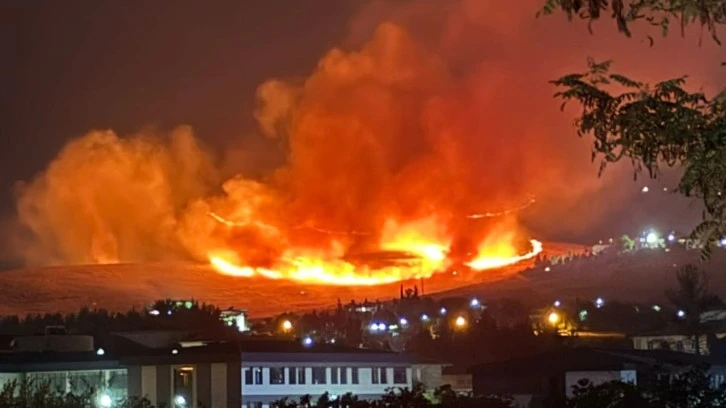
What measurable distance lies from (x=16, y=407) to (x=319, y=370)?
2282cm

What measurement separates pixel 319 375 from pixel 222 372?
5276mm

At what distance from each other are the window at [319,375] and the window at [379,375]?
10.6ft

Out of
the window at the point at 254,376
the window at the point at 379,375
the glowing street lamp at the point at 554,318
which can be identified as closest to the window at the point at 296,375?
the window at the point at 254,376

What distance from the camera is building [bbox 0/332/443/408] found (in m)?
66.9

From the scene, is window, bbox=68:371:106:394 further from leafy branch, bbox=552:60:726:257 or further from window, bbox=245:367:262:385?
leafy branch, bbox=552:60:726:257

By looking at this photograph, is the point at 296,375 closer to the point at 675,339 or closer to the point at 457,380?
the point at 457,380

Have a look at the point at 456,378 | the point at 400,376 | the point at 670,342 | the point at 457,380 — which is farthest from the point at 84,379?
the point at 670,342

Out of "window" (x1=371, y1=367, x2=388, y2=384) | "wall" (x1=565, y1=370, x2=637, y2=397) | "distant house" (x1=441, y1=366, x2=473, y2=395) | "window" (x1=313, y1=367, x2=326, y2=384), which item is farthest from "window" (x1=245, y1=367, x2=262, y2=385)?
"distant house" (x1=441, y1=366, x2=473, y2=395)

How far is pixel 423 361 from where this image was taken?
86.2 metres

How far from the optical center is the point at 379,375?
72.5 m

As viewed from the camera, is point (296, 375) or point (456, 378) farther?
point (456, 378)

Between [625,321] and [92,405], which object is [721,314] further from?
[92,405]

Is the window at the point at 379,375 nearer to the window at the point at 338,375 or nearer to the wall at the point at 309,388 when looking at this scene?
the wall at the point at 309,388

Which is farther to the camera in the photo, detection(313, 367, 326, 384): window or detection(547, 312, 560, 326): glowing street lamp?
detection(547, 312, 560, 326): glowing street lamp
